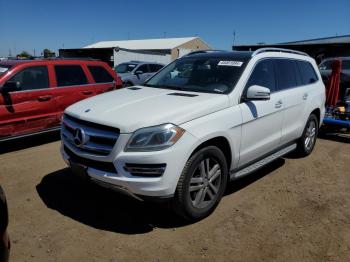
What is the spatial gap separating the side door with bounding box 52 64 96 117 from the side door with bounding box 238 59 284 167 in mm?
4206

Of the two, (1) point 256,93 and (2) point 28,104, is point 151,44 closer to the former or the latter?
(2) point 28,104

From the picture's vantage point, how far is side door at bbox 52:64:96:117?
7.19m

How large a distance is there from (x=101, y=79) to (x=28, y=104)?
2.03 m

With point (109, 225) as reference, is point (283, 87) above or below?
above

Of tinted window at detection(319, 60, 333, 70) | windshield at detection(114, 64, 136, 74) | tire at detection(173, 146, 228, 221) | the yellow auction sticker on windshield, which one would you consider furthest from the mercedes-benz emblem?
windshield at detection(114, 64, 136, 74)

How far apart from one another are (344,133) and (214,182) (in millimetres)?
6144

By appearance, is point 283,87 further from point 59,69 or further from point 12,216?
point 59,69

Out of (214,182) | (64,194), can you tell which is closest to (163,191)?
(214,182)

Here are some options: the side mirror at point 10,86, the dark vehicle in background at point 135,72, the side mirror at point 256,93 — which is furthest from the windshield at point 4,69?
the dark vehicle in background at point 135,72

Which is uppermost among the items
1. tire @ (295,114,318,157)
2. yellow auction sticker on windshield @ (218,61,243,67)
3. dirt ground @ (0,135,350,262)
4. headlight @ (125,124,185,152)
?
yellow auction sticker on windshield @ (218,61,243,67)

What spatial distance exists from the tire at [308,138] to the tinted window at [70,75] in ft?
15.4

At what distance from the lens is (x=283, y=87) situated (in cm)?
524

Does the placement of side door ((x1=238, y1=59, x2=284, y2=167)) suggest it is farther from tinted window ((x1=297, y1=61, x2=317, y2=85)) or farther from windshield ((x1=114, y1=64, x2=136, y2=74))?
windshield ((x1=114, y1=64, x2=136, y2=74))

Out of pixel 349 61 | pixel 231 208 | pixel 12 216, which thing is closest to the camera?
pixel 12 216
